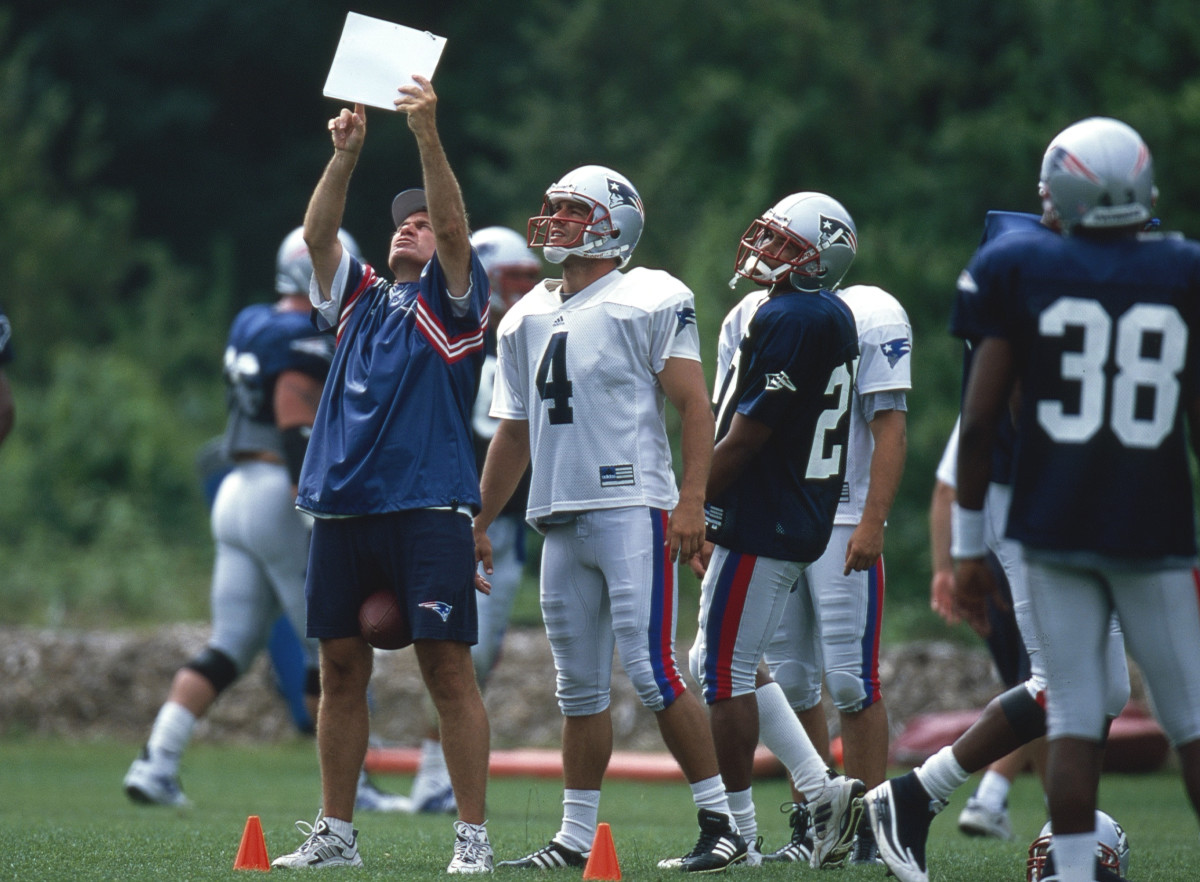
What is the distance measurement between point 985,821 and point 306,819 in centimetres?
272

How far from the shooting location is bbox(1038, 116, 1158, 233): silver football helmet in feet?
12.1

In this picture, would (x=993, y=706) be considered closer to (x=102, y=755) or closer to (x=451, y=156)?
(x=102, y=755)

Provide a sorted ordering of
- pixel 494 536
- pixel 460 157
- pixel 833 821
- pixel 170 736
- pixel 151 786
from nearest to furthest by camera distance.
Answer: pixel 833 821 → pixel 151 786 → pixel 170 736 → pixel 494 536 → pixel 460 157

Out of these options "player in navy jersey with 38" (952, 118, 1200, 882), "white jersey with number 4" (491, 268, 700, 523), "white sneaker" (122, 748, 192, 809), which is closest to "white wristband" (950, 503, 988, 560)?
"player in navy jersey with 38" (952, 118, 1200, 882)

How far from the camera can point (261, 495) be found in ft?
25.3

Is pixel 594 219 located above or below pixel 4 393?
above

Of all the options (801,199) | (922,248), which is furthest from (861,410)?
(922,248)

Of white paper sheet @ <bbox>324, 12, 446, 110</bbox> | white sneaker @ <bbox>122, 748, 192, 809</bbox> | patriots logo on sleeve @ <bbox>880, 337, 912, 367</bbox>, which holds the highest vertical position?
white paper sheet @ <bbox>324, 12, 446, 110</bbox>

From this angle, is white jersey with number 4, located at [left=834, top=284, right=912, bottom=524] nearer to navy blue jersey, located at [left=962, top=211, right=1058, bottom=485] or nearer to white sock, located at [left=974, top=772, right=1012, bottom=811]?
navy blue jersey, located at [left=962, top=211, right=1058, bottom=485]

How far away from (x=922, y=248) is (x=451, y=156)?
43.9 feet

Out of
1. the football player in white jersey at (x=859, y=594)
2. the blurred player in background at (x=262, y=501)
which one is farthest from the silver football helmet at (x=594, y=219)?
the blurred player in background at (x=262, y=501)

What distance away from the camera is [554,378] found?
15.8ft

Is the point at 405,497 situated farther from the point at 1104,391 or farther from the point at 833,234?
the point at 1104,391

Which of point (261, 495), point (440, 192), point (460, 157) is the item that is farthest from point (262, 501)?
point (460, 157)
